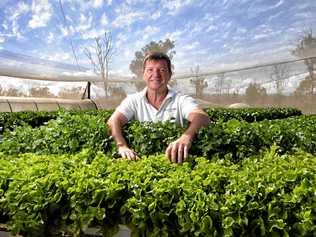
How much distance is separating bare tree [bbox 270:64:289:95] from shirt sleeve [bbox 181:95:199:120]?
1132 cm

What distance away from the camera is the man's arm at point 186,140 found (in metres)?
1.88

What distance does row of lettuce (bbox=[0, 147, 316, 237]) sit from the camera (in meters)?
1.29

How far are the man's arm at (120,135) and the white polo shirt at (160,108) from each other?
76 millimetres

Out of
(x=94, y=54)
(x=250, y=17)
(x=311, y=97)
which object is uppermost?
(x=250, y=17)

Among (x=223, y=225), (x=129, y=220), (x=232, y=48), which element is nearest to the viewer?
(x=223, y=225)

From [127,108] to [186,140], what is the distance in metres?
0.71

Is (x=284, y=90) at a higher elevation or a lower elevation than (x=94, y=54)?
lower

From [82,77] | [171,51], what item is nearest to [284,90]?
[171,51]

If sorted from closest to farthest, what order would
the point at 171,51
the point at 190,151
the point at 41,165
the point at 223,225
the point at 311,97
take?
the point at 223,225 → the point at 41,165 → the point at 190,151 → the point at 311,97 → the point at 171,51

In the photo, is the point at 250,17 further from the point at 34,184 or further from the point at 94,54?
the point at 34,184

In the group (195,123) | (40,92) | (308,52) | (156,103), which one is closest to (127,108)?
(156,103)

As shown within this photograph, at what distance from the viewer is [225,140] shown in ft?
7.48

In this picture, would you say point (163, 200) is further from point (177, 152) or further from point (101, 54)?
point (101, 54)

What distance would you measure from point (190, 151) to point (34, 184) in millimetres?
934
